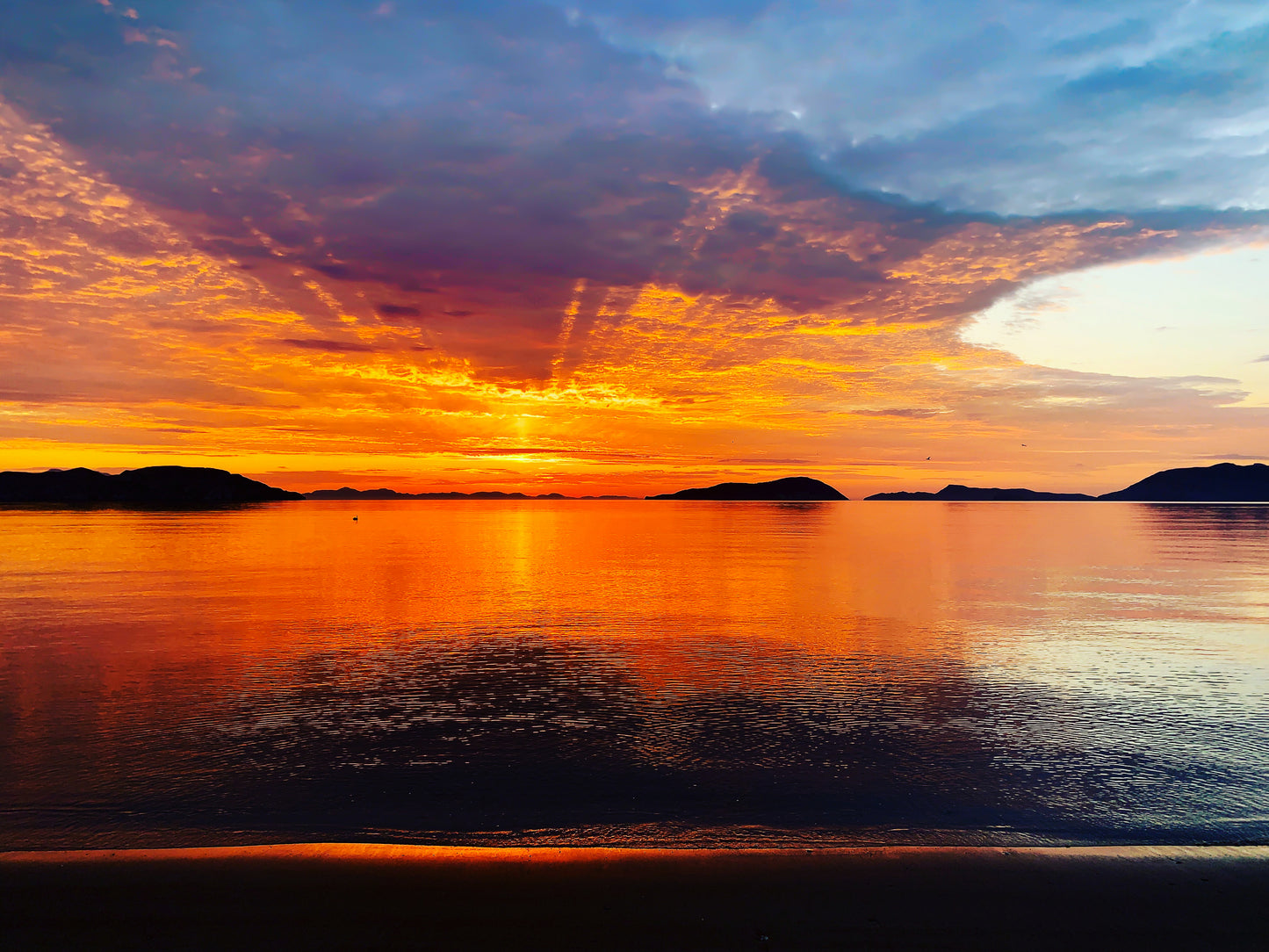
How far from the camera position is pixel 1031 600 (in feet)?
115

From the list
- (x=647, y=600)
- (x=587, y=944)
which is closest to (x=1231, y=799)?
(x=587, y=944)

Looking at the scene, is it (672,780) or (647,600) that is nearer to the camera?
(672,780)

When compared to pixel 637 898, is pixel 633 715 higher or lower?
lower

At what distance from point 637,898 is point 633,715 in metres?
8.40

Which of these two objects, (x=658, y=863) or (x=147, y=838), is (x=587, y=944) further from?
(x=147, y=838)

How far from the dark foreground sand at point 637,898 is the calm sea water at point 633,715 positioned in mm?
1101

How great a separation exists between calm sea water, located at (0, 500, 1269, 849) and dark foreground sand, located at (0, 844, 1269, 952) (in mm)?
1101

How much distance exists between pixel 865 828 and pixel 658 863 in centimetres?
366

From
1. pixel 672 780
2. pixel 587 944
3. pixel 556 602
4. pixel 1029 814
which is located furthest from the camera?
pixel 556 602

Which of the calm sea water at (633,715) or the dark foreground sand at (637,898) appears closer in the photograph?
the dark foreground sand at (637,898)

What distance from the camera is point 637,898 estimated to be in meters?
8.24

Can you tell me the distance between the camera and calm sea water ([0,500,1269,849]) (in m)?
11.1

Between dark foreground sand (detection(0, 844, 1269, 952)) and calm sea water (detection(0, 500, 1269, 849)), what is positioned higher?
dark foreground sand (detection(0, 844, 1269, 952))

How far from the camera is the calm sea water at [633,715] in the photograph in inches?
436
